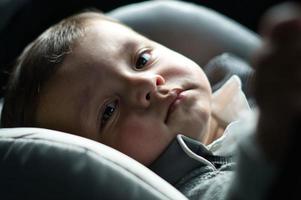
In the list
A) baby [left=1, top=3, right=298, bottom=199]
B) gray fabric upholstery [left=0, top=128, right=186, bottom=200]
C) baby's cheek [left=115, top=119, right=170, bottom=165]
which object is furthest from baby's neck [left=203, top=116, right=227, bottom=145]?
gray fabric upholstery [left=0, top=128, right=186, bottom=200]

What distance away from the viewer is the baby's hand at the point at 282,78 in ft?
1.33

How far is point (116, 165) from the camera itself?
0.64m

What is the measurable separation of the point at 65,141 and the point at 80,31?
26 centimetres

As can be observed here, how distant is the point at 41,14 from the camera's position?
136 centimetres

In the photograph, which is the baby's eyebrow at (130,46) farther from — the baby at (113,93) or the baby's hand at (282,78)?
the baby's hand at (282,78)

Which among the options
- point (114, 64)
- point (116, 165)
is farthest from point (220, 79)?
point (116, 165)

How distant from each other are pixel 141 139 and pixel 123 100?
0.07 meters

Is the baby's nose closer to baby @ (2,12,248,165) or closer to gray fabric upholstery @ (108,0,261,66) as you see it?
baby @ (2,12,248,165)

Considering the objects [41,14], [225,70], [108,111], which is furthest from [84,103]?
[41,14]

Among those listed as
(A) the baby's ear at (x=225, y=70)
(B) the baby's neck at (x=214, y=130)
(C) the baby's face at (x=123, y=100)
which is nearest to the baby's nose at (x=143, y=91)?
(C) the baby's face at (x=123, y=100)

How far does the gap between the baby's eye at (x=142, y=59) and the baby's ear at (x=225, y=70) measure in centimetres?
20

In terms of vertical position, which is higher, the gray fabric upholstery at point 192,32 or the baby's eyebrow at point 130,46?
the baby's eyebrow at point 130,46

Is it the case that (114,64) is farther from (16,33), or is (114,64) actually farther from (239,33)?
(16,33)

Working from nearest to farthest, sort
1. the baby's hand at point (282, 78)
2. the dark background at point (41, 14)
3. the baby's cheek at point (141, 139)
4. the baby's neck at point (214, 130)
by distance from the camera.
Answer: the baby's hand at point (282, 78), the baby's cheek at point (141, 139), the baby's neck at point (214, 130), the dark background at point (41, 14)
